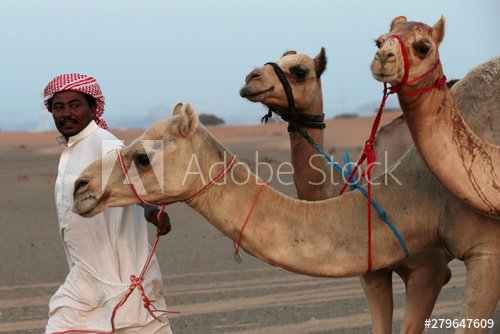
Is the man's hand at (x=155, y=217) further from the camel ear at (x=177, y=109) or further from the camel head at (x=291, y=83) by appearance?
the camel head at (x=291, y=83)

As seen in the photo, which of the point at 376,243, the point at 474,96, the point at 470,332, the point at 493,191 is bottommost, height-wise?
the point at 470,332

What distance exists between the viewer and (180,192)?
16.8 ft

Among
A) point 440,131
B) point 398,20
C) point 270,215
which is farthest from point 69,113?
point 440,131

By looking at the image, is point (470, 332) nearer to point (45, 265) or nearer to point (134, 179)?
point (134, 179)

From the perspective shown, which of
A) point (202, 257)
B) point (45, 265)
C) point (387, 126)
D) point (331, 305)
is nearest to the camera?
point (387, 126)

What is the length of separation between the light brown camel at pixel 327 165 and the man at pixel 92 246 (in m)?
1.26

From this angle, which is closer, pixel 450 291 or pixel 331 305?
pixel 331 305

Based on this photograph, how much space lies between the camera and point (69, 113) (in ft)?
19.6

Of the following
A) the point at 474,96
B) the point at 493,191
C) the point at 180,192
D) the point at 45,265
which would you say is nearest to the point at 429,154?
the point at 493,191

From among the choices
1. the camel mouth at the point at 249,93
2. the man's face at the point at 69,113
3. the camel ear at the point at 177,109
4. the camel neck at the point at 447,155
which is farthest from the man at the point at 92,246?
the camel neck at the point at 447,155

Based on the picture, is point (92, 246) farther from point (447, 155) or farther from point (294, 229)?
point (447, 155)

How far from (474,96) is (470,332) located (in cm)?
135

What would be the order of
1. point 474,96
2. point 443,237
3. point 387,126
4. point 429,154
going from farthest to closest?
point 387,126, point 474,96, point 443,237, point 429,154

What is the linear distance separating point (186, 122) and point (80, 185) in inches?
24.2
